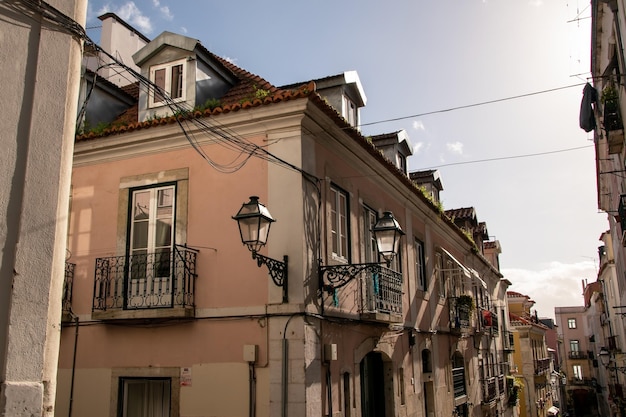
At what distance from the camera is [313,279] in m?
8.90

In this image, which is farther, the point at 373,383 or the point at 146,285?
the point at 373,383

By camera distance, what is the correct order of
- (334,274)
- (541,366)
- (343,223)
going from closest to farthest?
(334,274) → (343,223) → (541,366)

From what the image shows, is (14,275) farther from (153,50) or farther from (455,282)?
(455,282)

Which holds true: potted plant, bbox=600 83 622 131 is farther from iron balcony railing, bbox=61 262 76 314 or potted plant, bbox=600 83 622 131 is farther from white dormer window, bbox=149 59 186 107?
iron balcony railing, bbox=61 262 76 314

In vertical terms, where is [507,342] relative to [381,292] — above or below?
below

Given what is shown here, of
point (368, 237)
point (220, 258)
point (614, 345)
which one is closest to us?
point (220, 258)

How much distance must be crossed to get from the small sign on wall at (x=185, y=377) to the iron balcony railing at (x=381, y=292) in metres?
2.96

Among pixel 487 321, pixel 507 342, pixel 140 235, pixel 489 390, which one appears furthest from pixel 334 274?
pixel 507 342

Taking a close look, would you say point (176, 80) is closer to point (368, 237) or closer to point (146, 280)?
point (146, 280)

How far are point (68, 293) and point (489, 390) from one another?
15.6 metres

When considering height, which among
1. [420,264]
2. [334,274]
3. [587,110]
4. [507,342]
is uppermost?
[587,110]

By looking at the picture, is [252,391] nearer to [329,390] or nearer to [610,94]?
[329,390]

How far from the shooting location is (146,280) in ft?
30.7

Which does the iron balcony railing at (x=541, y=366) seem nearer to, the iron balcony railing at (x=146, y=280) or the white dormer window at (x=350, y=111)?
the white dormer window at (x=350, y=111)
